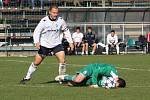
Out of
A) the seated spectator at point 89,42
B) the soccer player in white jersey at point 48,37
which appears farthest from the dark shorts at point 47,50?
the seated spectator at point 89,42

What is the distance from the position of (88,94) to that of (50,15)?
309 cm

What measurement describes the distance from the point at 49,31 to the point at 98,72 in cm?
200

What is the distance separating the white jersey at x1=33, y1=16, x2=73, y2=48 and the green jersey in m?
1.57

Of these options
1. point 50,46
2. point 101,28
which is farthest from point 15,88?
point 101,28

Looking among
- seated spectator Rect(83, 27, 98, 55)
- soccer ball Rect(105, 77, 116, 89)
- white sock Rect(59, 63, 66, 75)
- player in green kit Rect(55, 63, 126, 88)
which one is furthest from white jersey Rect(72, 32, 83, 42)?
soccer ball Rect(105, 77, 116, 89)

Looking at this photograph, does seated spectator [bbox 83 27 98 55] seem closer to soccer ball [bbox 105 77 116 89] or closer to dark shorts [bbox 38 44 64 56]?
dark shorts [bbox 38 44 64 56]

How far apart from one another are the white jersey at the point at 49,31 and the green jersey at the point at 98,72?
157 cm

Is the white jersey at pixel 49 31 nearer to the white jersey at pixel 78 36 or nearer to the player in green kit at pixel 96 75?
the player in green kit at pixel 96 75

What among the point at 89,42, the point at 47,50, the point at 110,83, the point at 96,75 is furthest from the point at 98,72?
the point at 89,42

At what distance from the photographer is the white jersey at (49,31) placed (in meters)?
13.5

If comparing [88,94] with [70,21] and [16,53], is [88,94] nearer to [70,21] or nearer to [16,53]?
[16,53]

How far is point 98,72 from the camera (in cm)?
1229

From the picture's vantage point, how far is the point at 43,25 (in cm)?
1347

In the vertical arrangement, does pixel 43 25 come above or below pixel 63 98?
above
